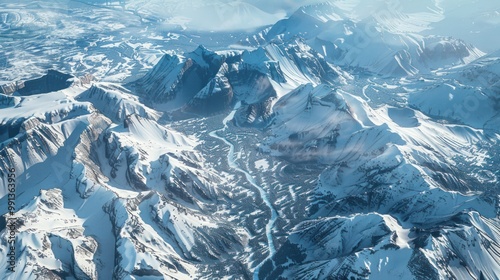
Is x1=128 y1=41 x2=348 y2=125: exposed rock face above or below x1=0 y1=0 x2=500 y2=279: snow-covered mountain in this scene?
below

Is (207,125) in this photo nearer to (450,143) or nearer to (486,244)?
(450,143)

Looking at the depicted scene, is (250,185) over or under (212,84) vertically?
over

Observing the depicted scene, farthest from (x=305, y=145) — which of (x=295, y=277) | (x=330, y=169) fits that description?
(x=295, y=277)

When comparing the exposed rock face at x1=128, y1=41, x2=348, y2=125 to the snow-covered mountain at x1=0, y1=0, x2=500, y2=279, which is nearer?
the snow-covered mountain at x1=0, y1=0, x2=500, y2=279

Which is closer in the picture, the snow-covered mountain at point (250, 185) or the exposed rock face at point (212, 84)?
the snow-covered mountain at point (250, 185)

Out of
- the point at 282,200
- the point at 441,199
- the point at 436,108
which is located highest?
the point at 441,199

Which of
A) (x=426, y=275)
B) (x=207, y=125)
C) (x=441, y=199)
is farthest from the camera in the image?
(x=207, y=125)

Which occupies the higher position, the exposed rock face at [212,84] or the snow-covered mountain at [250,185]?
the snow-covered mountain at [250,185]

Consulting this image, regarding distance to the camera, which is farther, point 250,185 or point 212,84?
point 212,84
